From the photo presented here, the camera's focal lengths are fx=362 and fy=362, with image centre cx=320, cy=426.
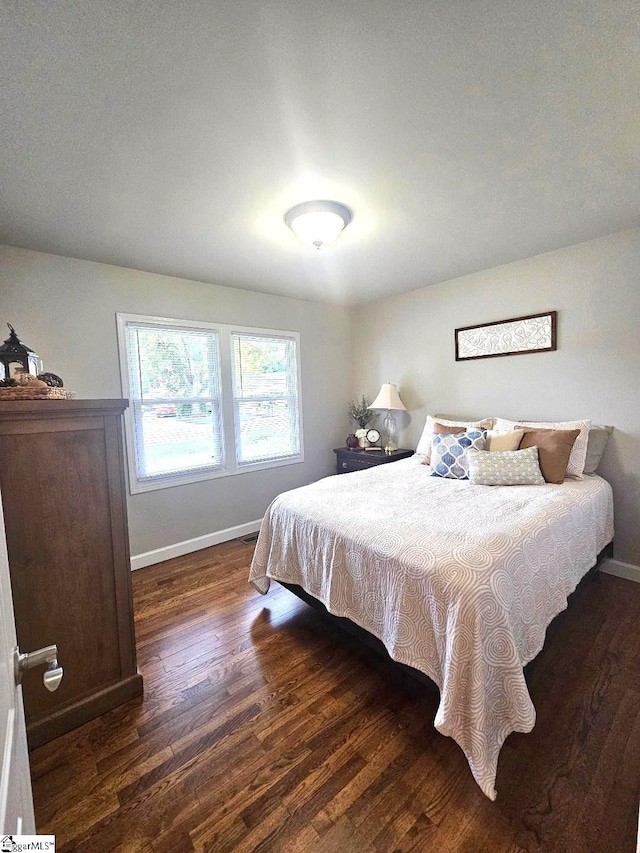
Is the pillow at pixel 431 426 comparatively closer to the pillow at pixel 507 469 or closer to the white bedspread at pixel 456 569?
the pillow at pixel 507 469

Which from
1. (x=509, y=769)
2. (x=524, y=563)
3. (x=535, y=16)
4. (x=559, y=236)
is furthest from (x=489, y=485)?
(x=535, y=16)

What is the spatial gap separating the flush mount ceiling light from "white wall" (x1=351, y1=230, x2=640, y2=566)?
169 cm

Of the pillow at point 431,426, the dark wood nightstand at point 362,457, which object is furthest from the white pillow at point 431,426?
the dark wood nightstand at point 362,457

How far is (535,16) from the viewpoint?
108 cm

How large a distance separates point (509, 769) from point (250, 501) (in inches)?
110

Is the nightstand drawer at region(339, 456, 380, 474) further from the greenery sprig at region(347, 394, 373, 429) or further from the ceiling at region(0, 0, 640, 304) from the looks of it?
the ceiling at region(0, 0, 640, 304)

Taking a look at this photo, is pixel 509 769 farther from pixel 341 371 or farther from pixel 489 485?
pixel 341 371

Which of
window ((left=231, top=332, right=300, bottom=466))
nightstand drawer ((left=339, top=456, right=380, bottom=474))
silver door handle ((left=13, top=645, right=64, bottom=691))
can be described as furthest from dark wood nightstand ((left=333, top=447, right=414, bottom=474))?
silver door handle ((left=13, top=645, right=64, bottom=691))

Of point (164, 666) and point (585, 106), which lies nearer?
point (585, 106)

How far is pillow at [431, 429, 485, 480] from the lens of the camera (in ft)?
8.58

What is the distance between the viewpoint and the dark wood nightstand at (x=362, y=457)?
367 cm

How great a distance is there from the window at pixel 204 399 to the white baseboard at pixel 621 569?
2.82 metres

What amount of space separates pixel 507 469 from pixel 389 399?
62.2 inches

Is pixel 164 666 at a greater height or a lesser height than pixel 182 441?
lesser
